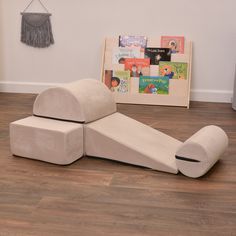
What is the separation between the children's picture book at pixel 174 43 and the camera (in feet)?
12.3

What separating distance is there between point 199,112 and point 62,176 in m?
1.69

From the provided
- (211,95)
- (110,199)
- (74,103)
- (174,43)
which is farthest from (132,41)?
(110,199)

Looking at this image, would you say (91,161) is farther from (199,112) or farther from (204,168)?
(199,112)

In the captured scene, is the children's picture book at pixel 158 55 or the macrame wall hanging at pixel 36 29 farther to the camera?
the macrame wall hanging at pixel 36 29

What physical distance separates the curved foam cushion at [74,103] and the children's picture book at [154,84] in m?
1.35

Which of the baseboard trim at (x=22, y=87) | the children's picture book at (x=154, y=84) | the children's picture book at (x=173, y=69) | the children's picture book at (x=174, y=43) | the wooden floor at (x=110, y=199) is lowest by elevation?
the wooden floor at (x=110, y=199)

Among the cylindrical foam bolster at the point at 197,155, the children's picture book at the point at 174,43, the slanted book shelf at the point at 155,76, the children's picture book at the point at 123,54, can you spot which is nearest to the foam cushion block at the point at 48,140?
the cylindrical foam bolster at the point at 197,155

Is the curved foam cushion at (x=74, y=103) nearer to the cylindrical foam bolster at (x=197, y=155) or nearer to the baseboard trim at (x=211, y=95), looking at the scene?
the cylindrical foam bolster at (x=197, y=155)

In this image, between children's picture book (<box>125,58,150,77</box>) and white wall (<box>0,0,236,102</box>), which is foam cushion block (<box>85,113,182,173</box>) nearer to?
children's picture book (<box>125,58,150,77</box>)

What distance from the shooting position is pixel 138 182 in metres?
1.96

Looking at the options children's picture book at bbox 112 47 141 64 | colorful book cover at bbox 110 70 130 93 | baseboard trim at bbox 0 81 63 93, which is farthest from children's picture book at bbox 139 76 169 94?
baseboard trim at bbox 0 81 63 93

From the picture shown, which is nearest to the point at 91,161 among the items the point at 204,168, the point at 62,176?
the point at 62,176

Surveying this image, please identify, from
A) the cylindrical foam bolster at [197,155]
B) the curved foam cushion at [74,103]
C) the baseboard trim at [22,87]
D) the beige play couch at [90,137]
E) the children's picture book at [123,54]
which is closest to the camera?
the cylindrical foam bolster at [197,155]

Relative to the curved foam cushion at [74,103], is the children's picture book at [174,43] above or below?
above
